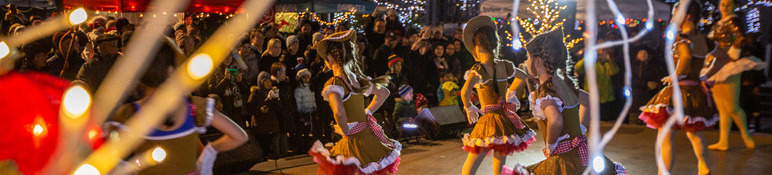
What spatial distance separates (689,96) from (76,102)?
19.5 feet

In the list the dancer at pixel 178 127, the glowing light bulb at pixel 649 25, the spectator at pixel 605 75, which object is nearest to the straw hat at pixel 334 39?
the dancer at pixel 178 127

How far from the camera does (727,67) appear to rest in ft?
29.5

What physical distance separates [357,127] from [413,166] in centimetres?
288

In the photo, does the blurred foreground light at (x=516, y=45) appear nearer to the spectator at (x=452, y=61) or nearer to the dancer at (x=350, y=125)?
the spectator at (x=452, y=61)

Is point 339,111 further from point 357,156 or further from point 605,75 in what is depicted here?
point 605,75

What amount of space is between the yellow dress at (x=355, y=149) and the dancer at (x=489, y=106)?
2.75 ft

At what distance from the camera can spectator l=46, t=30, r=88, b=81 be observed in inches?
309

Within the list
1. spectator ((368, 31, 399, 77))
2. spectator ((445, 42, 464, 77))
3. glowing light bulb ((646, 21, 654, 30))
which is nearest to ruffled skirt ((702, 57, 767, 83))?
spectator ((445, 42, 464, 77))

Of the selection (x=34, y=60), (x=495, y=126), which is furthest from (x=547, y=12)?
(x=34, y=60)

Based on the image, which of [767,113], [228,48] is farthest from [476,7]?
[228,48]

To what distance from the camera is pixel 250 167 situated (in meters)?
7.94

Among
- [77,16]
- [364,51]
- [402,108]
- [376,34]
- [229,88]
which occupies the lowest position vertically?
[402,108]

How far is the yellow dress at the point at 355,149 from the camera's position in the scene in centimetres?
558

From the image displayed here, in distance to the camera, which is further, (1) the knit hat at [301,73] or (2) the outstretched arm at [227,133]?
(1) the knit hat at [301,73]
